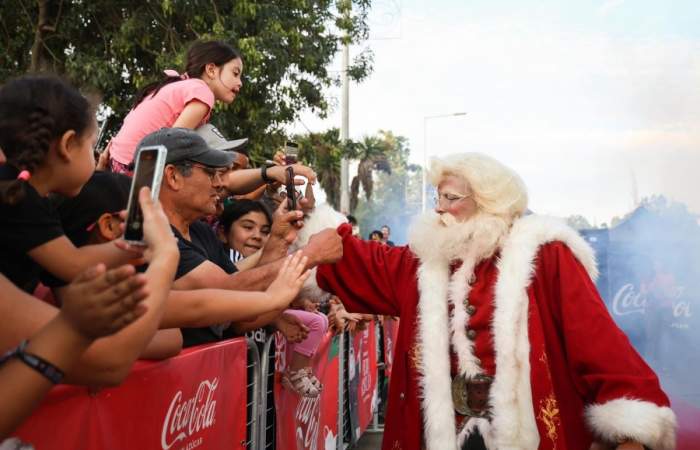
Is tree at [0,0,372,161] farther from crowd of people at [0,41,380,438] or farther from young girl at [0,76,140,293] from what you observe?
young girl at [0,76,140,293]

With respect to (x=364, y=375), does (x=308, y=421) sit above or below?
above

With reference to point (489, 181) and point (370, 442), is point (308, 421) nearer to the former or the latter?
point (489, 181)

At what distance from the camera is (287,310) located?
4.28 meters

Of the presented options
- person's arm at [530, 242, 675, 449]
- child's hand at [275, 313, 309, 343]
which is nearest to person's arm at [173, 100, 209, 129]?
child's hand at [275, 313, 309, 343]

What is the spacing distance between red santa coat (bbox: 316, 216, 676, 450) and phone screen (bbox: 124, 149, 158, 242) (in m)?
1.96

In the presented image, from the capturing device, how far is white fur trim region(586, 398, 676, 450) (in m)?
3.05

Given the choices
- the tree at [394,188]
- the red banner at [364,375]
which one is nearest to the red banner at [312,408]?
the red banner at [364,375]

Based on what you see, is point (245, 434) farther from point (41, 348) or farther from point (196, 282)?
point (41, 348)

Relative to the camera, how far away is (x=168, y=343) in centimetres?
238

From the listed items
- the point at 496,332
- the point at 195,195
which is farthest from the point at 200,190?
the point at 496,332

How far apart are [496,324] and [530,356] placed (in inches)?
7.9

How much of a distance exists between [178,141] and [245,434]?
1368 millimetres

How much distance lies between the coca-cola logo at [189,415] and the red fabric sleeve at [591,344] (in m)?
1.55

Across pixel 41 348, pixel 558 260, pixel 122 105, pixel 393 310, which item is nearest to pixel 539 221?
pixel 558 260
